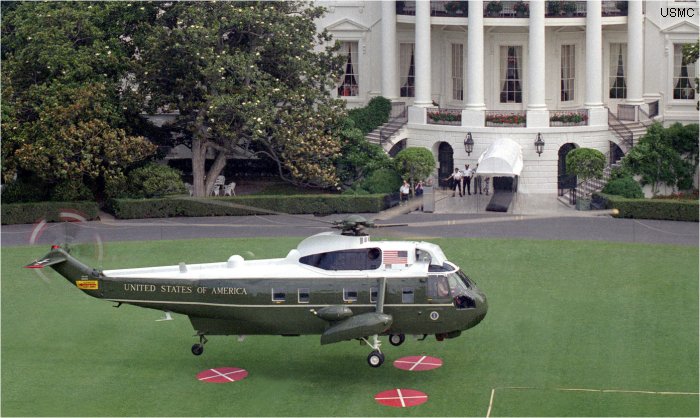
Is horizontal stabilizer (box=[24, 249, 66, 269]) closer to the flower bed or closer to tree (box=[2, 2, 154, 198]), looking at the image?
tree (box=[2, 2, 154, 198])

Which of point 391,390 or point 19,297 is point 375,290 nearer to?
point 391,390

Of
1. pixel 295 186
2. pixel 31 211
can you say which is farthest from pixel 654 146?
pixel 31 211

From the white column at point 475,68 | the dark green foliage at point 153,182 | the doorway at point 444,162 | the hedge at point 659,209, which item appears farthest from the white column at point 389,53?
the hedge at point 659,209

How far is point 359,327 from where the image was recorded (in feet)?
134

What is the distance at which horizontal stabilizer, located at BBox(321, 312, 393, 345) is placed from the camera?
134 feet

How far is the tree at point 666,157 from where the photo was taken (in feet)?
230

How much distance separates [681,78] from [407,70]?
1431cm

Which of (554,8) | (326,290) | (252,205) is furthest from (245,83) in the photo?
(326,290)

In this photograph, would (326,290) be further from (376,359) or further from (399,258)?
(376,359)

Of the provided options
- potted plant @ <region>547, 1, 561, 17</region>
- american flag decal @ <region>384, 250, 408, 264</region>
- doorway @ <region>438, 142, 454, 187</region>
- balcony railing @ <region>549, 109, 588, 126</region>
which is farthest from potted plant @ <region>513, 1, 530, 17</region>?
american flag decal @ <region>384, 250, 408, 264</region>

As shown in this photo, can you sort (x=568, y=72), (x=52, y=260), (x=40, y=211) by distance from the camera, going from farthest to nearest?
(x=568, y=72), (x=40, y=211), (x=52, y=260)

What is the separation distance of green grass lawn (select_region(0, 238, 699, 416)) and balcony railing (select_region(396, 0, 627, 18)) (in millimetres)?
21065

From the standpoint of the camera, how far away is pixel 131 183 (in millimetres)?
68375

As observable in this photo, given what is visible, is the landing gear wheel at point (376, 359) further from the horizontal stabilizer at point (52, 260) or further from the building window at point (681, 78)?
the building window at point (681, 78)
